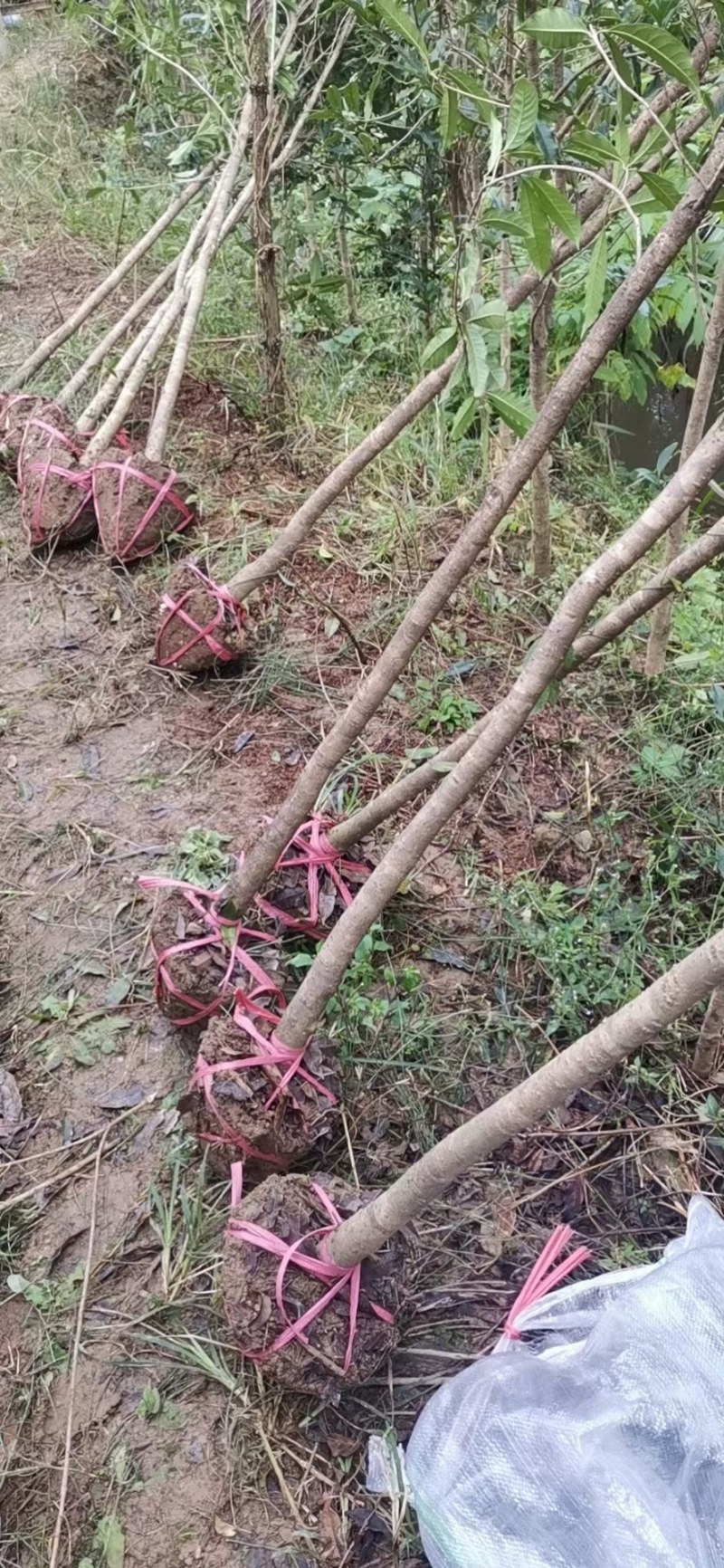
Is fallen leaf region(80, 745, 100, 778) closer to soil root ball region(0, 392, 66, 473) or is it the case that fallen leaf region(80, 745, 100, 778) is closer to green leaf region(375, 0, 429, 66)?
soil root ball region(0, 392, 66, 473)

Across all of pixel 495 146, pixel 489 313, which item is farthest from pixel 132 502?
pixel 495 146

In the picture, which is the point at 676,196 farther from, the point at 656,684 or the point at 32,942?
the point at 32,942

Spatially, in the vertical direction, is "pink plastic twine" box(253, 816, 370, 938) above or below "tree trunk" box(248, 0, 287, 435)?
below

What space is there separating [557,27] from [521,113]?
100mm

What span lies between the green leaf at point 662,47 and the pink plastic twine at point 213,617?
1460 millimetres

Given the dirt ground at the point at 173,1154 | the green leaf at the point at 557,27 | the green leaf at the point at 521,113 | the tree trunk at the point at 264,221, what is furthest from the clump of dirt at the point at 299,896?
the tree trunk at the point at 264,221

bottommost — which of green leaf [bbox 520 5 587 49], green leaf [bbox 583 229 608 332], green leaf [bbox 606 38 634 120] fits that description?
green leaf [bbox 583 229 608 332]

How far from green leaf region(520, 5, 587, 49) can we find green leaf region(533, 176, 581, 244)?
147mm

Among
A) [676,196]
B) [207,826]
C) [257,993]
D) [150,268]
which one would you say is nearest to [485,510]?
[676,196]

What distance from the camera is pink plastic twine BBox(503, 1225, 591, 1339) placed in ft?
4.20

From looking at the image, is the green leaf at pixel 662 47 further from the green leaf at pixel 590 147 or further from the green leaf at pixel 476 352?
the green leaf at pixel 476 352

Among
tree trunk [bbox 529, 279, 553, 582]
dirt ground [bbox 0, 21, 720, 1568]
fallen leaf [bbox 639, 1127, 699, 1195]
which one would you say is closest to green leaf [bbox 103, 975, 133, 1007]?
dirt ground [bbox 0, 21, 720, 1568]

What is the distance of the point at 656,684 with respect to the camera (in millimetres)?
2311

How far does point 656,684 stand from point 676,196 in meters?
1.34
